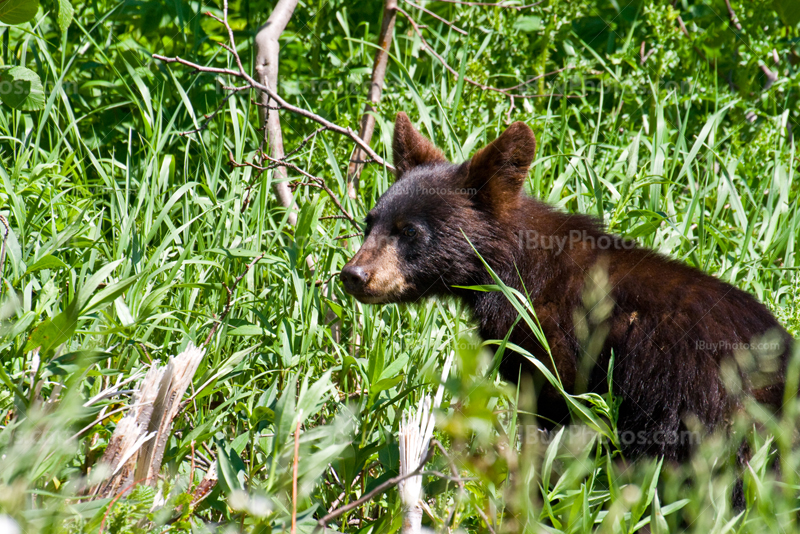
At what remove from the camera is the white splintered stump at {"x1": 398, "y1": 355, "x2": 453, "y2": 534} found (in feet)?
8.20

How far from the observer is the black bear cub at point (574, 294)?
307cm

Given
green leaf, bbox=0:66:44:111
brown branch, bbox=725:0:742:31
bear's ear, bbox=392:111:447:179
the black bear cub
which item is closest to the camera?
the black bear cub

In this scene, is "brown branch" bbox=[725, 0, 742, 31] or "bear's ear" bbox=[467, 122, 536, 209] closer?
"bear's ear" bbox=[467, 122, 536, 209]

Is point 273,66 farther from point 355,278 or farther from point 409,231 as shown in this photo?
point 355,278

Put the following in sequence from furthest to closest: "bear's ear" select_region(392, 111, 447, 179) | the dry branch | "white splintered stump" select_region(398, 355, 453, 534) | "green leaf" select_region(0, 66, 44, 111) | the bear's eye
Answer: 1. the dry branch
2. "bear's ear" select_region(392, 111, 447, 179)
3. the bear's eye
4. "green leaf" select_region(0, 66, 44, 111)
5. "white splintered stump" select_region(398, 355, 453, 534)

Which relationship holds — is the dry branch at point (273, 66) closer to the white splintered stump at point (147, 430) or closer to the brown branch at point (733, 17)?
the white splintered stump at point (147, 430)

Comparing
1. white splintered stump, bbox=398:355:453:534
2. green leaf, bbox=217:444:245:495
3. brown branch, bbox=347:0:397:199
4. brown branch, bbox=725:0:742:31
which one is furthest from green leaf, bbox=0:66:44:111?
brown branch, bbox=725:0:742:31

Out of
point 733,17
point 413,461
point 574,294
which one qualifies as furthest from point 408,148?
point 733,17

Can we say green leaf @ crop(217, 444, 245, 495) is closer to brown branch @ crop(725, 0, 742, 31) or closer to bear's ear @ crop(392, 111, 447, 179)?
bear's ear @ crop(392, 111, 447, 179)

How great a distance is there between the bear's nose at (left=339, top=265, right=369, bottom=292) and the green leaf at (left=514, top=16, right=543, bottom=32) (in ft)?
10.9

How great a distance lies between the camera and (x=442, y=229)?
378 cm

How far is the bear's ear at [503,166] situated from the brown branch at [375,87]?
142cm

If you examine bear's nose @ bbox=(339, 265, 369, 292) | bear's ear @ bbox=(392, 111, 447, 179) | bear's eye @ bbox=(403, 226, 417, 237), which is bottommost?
bear's nose @ bbox=(339, 265, 369, 292)

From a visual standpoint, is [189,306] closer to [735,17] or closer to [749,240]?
[749,240]
